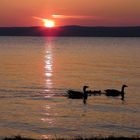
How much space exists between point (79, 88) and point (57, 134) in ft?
86.7

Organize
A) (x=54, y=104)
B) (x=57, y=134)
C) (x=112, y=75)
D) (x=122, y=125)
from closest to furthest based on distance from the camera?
(x=57, y=134) → (x=122, y=125) → (x=54, y=104) → (x=112, y=75)

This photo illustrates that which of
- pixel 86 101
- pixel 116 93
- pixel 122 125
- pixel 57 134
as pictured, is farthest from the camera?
pixel 116 93

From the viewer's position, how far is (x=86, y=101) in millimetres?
45781

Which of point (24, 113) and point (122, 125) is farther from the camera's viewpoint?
point (24, 113)

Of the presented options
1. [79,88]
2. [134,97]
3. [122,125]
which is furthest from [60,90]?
[122,125]

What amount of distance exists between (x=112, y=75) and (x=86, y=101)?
913 inches

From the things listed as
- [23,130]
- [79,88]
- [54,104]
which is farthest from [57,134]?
[79,88]

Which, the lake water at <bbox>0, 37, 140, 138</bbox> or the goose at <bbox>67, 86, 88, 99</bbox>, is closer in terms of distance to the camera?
the lake water at <bbox>0, 37, 140, 138</bbox>

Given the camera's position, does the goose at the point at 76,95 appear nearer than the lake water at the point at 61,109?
No

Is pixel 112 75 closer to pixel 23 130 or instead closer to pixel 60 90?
pixel 60 90

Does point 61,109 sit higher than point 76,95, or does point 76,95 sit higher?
point 61,109

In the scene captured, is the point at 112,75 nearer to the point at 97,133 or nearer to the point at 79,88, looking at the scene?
the point at 79,88

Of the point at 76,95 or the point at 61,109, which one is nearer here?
the point at 61,109

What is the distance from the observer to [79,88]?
56.1 m
